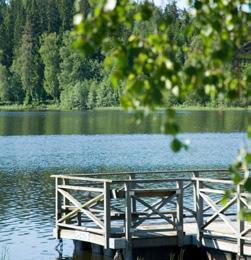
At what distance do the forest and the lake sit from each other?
39234 millimetres

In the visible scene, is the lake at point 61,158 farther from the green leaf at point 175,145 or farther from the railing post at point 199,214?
the railing post at point 199,214

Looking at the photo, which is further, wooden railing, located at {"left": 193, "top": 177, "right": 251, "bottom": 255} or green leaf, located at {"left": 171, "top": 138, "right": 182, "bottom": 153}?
wooden railing, located at {"left": 193, "top": 177, "right": 251, "bottom": 255}

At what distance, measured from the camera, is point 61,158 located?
149 feet

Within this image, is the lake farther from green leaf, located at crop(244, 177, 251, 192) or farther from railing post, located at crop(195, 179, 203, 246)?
railing post, located at crop(195, 179, 203, 246)

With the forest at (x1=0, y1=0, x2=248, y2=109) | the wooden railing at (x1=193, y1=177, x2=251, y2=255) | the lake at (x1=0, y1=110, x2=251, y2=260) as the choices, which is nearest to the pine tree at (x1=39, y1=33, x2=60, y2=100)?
the forest at (x1=0, y1=0, x2=248, y2=109)

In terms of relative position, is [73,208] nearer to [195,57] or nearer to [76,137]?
[195,57]

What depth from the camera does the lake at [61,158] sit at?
1995 cm

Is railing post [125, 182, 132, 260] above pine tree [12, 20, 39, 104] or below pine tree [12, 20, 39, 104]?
below

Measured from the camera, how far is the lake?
65.5ft

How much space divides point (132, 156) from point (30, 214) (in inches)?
893

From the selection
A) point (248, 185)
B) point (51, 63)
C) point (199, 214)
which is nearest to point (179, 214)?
point (199, 214)

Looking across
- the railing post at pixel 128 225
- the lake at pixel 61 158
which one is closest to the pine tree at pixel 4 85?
the lake at pixel 61 158

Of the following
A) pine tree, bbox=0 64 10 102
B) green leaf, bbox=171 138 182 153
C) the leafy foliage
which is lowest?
green leaf, bbox=171 138 182 153

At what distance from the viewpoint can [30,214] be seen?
2361 centimetres
